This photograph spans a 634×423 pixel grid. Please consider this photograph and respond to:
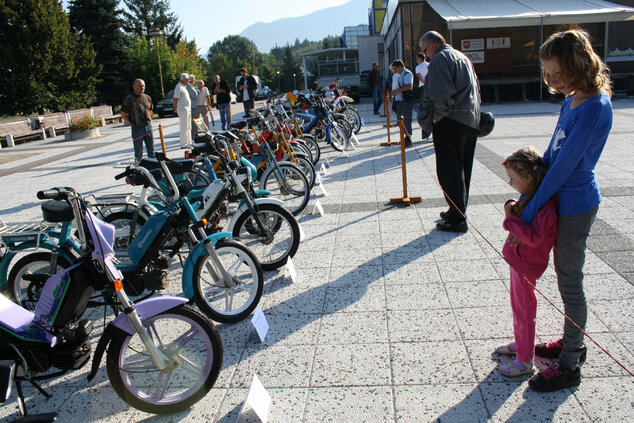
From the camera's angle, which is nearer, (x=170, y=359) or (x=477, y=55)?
(x=170, y=359)

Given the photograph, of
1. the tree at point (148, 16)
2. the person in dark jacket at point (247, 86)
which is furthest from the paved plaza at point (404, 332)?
the tree at point (148, 16)

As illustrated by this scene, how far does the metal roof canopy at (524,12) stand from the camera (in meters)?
19.4

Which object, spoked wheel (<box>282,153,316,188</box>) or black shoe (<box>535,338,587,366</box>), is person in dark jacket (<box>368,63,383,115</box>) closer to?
spoked wheel (<box>282,153,316,188</box>)

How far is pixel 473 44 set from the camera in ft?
76.0

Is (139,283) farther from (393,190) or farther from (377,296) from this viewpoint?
(393,190)

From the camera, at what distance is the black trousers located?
5.10 meters

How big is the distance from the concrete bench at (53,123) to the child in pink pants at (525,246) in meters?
21.7

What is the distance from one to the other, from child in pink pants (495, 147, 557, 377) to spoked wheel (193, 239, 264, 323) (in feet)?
5.96

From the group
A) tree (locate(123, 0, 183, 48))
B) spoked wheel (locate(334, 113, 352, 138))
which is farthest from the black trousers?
tree (locate(123, 0, 183, 48))

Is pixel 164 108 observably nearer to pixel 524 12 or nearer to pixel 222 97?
pixel 222 97

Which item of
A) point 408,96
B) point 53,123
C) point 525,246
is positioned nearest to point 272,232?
point 525,246

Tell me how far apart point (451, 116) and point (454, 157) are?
42cm

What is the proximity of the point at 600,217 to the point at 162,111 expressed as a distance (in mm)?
25746

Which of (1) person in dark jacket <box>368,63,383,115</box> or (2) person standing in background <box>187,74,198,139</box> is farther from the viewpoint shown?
(1) person in dark jacket <box>368,63,383,115</box>
